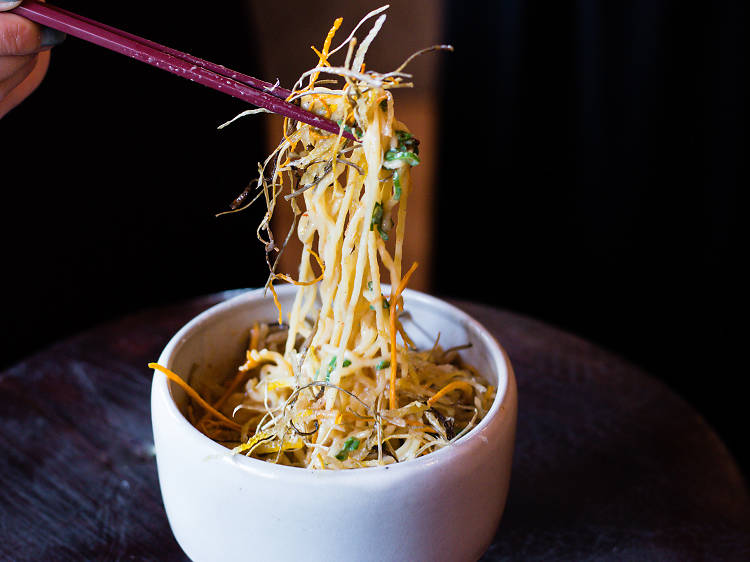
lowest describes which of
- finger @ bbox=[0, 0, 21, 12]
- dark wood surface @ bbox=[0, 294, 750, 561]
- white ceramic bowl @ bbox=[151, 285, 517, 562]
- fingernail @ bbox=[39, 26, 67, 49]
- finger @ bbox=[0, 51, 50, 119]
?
dark wood surface @ bbox=[0, 294, 750, 561]

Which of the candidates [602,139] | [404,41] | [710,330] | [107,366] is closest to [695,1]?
[602,139]

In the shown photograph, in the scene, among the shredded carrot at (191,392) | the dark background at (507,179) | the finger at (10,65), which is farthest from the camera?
the dark background at (507,179)

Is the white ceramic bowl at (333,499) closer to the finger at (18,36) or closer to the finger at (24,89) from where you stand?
the finger at (18,36)

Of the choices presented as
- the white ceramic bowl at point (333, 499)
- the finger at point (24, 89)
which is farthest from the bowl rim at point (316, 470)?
the finger at point (24, 89)

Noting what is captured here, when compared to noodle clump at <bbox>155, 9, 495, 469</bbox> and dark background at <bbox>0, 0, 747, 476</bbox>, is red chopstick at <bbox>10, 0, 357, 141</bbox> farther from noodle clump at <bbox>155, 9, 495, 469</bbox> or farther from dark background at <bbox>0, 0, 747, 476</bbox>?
dark background at <bbox>0, 0, 747, 476</bbox>

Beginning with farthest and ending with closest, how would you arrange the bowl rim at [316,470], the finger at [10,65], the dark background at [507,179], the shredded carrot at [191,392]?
the dark background at [507,179], the finger at [10,65], the shredded carrot at [191,392], the bowl rim at [316,470]

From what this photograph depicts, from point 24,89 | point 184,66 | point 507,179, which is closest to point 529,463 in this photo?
point 184,66

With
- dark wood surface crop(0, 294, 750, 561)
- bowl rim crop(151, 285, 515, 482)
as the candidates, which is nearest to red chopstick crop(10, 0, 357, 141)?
bowl rim crop(151, 285, 515, 482)
